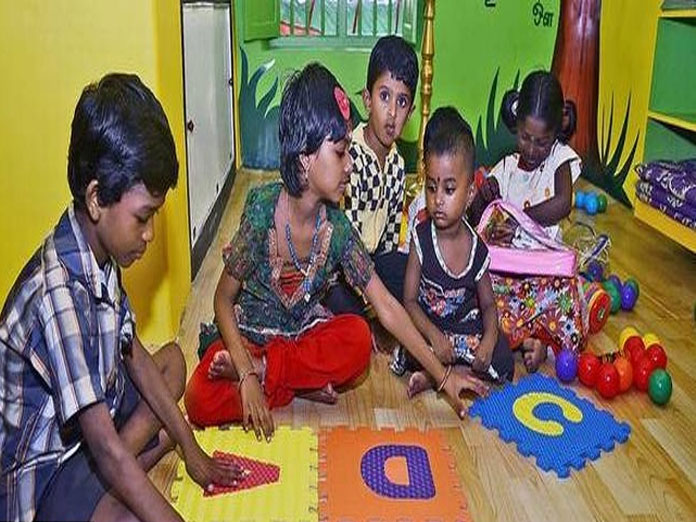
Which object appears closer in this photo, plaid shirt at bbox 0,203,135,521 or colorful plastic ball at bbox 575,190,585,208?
plaid shirt at bbox 0,203,135,521

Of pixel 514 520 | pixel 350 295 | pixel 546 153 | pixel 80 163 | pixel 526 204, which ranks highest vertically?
pixel 80 163

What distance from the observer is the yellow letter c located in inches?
64.7

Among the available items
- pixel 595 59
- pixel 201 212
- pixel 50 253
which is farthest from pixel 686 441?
pixel 595 59

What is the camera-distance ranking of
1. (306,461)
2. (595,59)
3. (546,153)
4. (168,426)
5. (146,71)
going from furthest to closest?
(595,59)
(546,153)
(146,71)
(306,461)
(168,426)

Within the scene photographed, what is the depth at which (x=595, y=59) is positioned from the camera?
3678 millimetres

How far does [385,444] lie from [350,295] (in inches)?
19.6

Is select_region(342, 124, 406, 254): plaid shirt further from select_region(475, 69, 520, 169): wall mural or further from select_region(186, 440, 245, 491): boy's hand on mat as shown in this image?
select_region(475, 69, 520, 169): wall mural

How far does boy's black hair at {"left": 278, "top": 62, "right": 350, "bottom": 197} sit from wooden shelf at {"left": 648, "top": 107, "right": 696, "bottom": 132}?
59.7 inches

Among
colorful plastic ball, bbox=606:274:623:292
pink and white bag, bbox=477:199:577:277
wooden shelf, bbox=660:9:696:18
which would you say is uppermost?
wooden shelf, bbox=660:9:696:18

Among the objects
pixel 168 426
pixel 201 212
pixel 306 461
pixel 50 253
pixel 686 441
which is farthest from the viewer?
pixel 201 212

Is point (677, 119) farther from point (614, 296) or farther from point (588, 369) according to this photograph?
point (588, 369)

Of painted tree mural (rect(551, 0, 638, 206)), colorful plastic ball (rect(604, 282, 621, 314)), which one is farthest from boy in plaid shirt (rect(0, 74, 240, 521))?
painted tree mural (rect(551, 0, 638, 206))

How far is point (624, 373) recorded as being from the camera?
5.90 feet

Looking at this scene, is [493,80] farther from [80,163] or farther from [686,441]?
[80,163]
